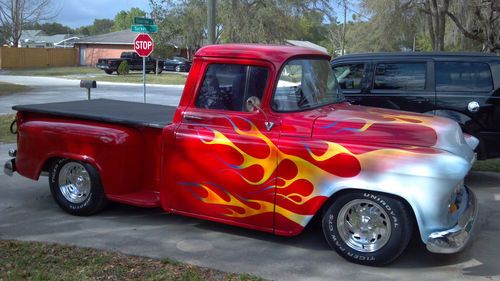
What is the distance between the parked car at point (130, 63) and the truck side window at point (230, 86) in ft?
Answer: 122

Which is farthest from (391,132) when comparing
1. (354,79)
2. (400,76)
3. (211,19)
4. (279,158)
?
(211,19)

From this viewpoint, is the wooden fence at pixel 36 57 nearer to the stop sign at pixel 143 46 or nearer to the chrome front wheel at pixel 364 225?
the stop sign at pixel 143 46

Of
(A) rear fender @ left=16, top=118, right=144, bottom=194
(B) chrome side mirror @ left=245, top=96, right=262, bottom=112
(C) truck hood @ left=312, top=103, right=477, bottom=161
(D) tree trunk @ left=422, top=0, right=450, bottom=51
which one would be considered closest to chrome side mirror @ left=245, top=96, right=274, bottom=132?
(B) chrome side mirror @ left=245, top=96, right=262, bottom=112

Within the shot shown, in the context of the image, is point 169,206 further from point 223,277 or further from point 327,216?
point 327,216

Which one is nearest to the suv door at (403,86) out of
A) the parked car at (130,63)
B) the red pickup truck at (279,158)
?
the red pickup truck at (279,158)

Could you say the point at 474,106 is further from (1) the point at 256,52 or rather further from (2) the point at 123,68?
(2) the point at 123,68

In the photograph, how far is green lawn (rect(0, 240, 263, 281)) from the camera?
412 cm

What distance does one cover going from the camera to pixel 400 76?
784 cm

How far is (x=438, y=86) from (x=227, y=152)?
3.95 m

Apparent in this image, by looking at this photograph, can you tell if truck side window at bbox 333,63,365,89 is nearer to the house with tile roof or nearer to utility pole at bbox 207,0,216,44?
utility pole at bbox 207,0,216,44

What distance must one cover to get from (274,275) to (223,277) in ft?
1.42

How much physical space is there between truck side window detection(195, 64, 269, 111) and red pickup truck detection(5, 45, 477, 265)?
0.01 metres

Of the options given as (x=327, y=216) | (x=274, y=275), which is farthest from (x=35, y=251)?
(x=327, y=216)

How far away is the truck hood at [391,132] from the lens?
4434mm
